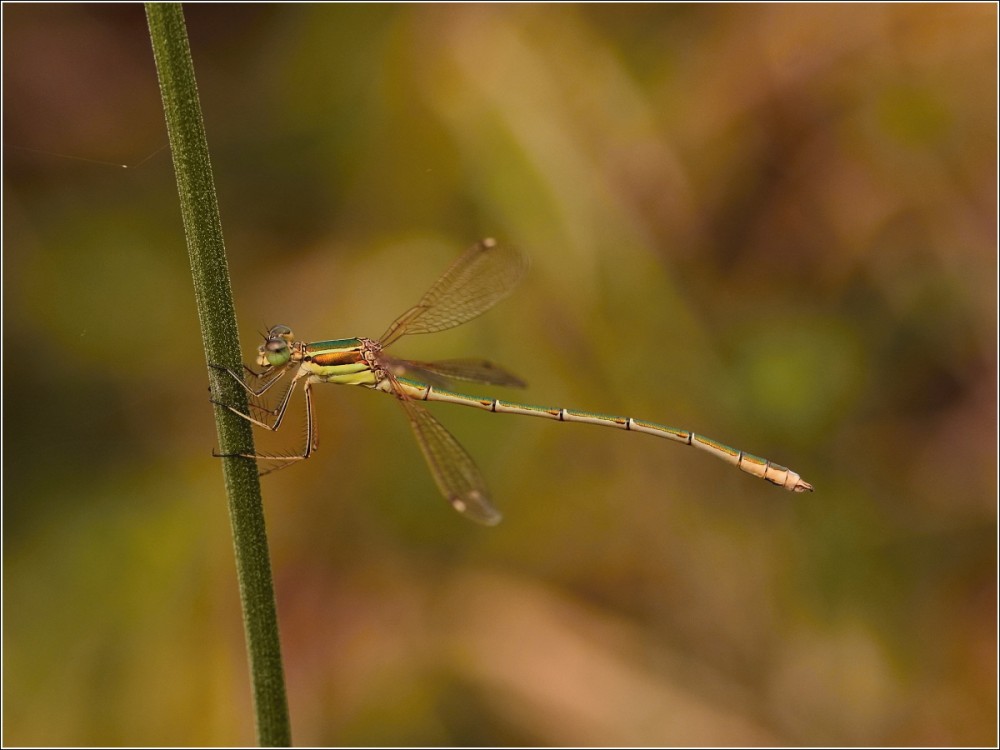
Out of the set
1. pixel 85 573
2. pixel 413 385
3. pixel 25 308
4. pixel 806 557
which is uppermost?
pixel 25 308

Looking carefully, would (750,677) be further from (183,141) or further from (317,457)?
(183,141)

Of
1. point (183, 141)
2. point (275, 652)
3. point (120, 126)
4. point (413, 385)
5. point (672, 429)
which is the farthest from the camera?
point (120, 126)

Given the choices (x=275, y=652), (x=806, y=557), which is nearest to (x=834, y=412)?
(x=806, y=557)

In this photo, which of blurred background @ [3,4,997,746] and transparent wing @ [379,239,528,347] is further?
blurred background @ [3,4,997,746]

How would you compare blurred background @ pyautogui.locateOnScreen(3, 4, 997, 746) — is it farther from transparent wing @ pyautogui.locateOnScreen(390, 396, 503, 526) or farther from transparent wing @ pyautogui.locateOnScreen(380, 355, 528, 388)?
transparent wing @ pyautogui.locateOnScreen(390, 396, 503, 526)

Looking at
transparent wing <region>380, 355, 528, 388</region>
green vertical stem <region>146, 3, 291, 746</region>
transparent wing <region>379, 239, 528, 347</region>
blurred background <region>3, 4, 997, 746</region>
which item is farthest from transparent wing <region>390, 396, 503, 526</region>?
green vertical stem <region>146, 3, 291, 746</region>

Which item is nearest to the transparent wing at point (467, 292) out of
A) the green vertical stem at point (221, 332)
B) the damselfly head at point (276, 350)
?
the damselfly head at point (276, 350)

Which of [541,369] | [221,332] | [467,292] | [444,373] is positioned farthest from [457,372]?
[221,332]
